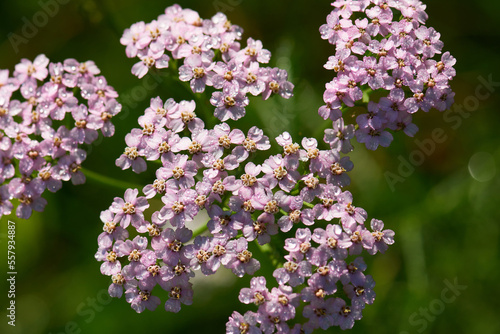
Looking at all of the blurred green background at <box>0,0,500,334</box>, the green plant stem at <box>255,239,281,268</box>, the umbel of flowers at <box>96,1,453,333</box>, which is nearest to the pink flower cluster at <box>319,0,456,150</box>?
the umbel of flowers at <box>96,1,453,333</box>

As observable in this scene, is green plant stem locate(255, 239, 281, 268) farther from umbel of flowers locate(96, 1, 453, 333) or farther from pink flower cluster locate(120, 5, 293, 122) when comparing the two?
pink flower cluster locate(120, 5, 293, 122)

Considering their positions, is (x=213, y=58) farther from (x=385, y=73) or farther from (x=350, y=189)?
(x=350, y=189)

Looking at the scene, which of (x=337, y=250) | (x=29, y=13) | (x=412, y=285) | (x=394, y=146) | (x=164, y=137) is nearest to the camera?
(x=337, y=250)

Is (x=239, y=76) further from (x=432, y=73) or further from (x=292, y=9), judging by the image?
(x=292, y=9)

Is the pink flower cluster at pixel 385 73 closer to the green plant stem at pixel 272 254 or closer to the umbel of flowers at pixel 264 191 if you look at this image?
the umbel of flowers at pixel 264 191

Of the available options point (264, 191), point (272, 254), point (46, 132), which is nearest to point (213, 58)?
point (264, 191)

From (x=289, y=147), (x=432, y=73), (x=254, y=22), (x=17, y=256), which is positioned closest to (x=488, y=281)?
(x=432, y=73)

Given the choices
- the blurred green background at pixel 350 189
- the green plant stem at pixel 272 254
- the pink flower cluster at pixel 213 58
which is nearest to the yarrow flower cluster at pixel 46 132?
the pink flower cluster at pixel 213 58
